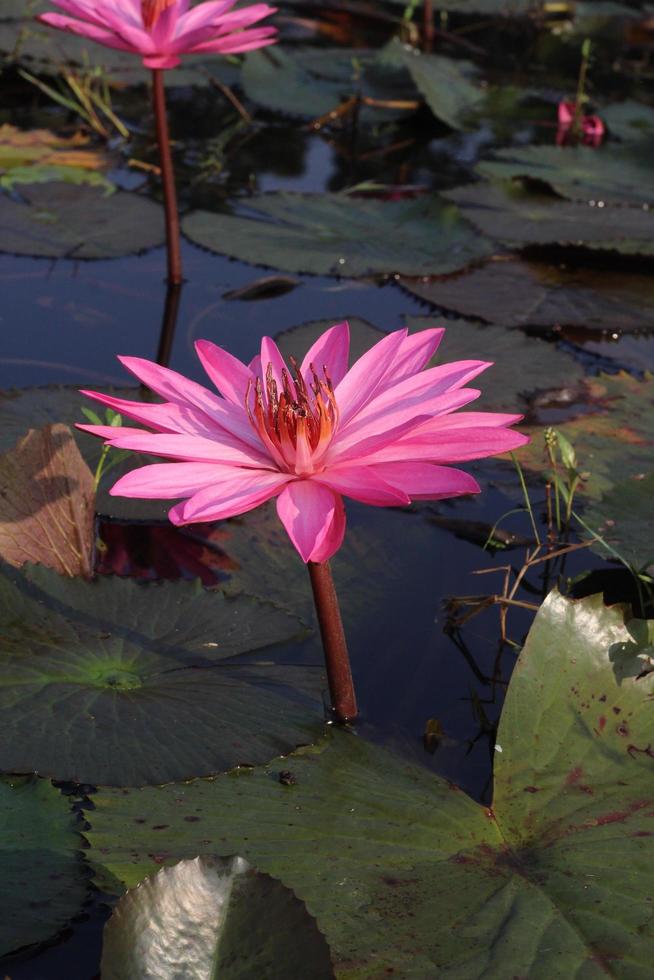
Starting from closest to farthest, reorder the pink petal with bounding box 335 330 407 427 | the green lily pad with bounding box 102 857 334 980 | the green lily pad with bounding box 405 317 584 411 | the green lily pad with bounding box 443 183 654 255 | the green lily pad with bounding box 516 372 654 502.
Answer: the green lily pad with bounding box 102 857 334 980
the pink petal with bounding box 335 330 407 427
the green lily pad with bounding box 516 372 654 502
the green lily pad with bounding box 405 317 584 411
the green lily pad with bounding box 443 183 654 255

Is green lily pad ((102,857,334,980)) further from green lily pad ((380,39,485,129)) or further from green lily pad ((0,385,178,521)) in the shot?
green lily pad ((380,39,485,129))

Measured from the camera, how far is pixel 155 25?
9.65 feet

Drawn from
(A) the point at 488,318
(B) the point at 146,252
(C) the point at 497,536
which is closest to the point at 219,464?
(C) the point at 497,536

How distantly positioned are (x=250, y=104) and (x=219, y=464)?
4.26 meters

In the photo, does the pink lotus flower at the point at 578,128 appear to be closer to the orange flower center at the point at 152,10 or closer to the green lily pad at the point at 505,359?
the green lily pad at the point at 505,359

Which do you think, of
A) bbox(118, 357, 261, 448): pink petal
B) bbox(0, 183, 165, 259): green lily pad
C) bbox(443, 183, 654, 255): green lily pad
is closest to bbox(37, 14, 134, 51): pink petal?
bbox(0, 183, 165, 259): green lily pad

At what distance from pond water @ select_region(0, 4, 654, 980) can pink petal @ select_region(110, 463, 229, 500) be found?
0.52m

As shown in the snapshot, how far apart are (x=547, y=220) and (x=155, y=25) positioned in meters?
1.61

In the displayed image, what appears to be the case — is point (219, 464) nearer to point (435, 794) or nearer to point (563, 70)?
point (435, 794)

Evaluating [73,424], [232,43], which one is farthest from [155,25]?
[73,424]

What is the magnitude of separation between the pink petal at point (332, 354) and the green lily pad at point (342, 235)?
1.71m

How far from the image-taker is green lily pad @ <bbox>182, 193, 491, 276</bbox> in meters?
3.54

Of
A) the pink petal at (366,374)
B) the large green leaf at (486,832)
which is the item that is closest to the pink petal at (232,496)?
the pink petal at (366,374)

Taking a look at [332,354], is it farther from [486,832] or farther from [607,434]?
[607,434]
